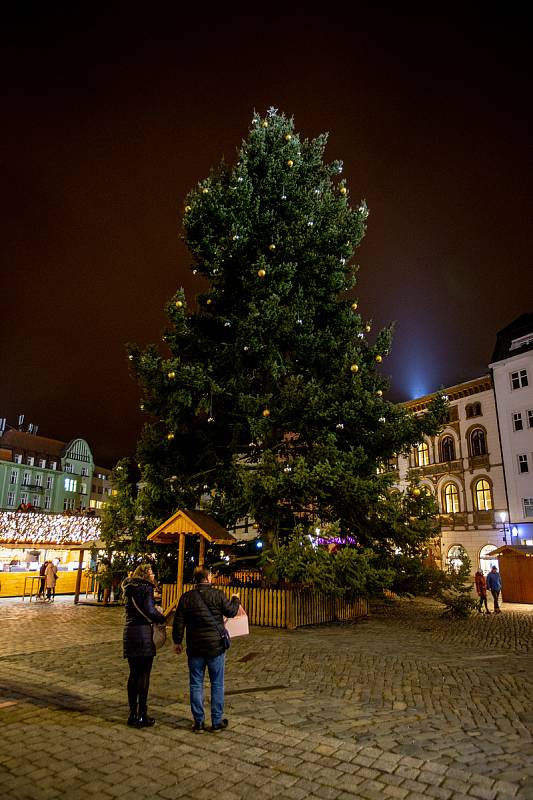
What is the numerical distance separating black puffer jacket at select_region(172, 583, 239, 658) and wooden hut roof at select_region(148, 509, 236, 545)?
9.00 metres

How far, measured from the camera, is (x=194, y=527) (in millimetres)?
15570

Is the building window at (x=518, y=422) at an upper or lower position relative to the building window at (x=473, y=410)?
lower

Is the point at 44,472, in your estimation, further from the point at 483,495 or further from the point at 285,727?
the point at 285,727

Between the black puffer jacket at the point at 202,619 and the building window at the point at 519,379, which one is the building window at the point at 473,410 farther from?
the black puffer jacket at the point at 202,619

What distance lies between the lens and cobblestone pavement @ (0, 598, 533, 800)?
15.4 ft

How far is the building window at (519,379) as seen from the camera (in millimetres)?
33719

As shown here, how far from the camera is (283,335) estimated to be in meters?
17.6

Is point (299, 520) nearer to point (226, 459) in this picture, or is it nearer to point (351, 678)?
point (226, 459)

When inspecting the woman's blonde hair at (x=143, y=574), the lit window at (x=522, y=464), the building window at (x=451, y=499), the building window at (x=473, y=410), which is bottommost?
the woman's blonde hair at (x=143, y=574)

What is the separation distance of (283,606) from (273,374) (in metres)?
6.95

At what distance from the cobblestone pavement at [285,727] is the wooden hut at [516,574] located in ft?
46.8

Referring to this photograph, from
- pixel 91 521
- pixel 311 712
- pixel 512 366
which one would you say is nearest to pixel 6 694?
pixel 311 712

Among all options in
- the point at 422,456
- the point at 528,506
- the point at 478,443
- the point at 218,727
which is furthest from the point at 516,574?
the point at 218,727

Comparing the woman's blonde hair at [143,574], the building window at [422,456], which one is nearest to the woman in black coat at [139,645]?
the woman's blonde hair at [143,574]
